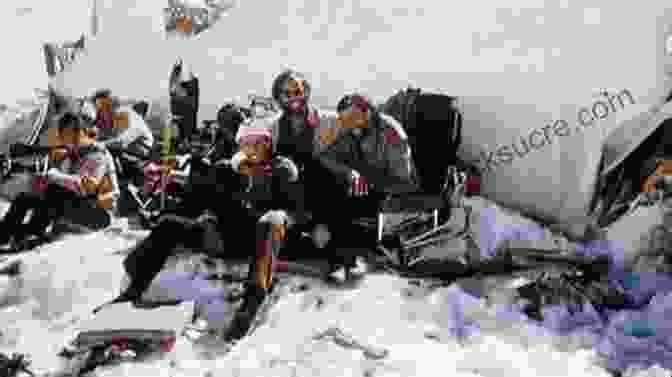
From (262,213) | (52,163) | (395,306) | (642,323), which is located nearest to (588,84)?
(642,323)

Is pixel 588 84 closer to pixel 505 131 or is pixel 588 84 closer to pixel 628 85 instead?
pixel 628 85

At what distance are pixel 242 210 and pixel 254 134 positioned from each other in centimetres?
36

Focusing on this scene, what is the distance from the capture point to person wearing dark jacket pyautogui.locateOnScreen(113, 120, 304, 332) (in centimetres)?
246

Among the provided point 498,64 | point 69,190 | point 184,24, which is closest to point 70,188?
point 69,190

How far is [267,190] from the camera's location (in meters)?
2.60

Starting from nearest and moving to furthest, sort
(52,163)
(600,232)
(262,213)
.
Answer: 1. (262,213)
2. (600,232)
3. (52,163)

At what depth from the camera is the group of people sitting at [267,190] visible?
2.48m

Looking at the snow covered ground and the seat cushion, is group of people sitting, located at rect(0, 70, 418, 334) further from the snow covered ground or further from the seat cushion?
the snow covered ground

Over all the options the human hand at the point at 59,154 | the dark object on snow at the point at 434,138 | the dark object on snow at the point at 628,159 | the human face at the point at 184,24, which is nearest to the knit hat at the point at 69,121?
the human hand at the point at 59,154

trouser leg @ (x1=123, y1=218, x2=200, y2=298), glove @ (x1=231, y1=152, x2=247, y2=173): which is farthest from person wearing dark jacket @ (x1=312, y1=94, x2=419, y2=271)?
trouser leg @ (x1=123, y1=218, x2=200, y2=298)

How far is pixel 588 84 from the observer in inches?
117

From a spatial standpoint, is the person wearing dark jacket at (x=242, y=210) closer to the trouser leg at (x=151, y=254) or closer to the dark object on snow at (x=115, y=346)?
the trouser leg at (x=151, y=254)

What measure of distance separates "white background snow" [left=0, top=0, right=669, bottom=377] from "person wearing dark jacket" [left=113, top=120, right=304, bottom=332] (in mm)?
276

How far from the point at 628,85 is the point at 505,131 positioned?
0.66m
